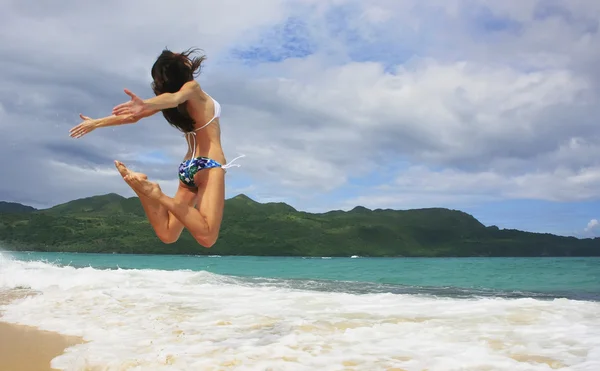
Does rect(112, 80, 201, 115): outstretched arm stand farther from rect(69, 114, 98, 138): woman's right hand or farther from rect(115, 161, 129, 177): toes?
rect(115, 161, 129, 177): toes

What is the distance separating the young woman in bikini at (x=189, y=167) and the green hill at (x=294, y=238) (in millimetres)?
133316

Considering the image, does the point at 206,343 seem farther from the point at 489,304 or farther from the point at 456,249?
the point at 456,249

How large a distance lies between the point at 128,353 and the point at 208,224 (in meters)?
2.15

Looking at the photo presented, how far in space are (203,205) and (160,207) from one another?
0.39 metres

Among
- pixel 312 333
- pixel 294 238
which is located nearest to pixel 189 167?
pixel 312 333

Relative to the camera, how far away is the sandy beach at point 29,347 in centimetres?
537

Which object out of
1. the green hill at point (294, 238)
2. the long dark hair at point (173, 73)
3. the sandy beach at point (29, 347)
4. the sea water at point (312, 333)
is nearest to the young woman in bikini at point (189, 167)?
the long dark hair at point (173, 73)

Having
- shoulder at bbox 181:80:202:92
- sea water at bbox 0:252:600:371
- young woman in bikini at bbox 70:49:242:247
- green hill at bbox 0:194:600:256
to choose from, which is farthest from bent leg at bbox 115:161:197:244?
green hill at bbox 0:194:600:256

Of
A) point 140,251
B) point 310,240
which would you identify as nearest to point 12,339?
point 140,251

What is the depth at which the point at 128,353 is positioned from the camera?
5.73 meters

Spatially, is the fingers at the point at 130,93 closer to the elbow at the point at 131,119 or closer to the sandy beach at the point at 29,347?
the elbow at the point at 131,119

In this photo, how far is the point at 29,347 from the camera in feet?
20.6

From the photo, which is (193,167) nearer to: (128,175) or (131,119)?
(128,175)

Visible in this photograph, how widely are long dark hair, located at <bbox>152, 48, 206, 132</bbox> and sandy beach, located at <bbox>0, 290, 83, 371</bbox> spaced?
2.94 metres
